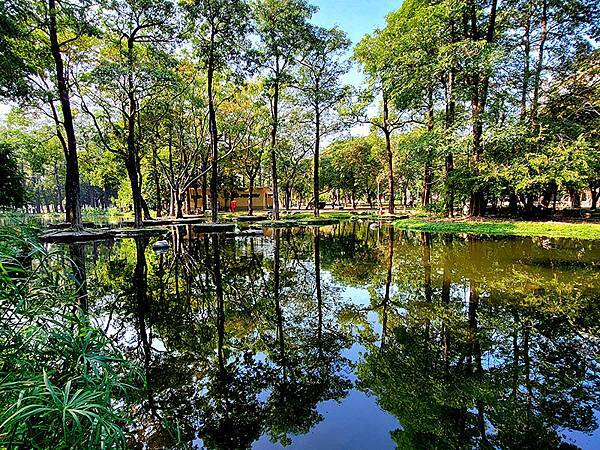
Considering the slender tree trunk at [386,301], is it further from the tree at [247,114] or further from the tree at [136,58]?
Result: the tree at [247,114]

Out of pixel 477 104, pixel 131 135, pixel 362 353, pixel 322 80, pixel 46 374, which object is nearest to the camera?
pixel 46 374

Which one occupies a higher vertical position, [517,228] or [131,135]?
[131,135]

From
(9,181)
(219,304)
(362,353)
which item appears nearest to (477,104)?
(219,304)

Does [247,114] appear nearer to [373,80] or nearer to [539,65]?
[373,80]

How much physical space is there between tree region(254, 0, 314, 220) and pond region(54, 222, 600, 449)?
61.9 ft

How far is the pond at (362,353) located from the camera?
9.93ft

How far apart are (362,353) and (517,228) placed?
16898mm

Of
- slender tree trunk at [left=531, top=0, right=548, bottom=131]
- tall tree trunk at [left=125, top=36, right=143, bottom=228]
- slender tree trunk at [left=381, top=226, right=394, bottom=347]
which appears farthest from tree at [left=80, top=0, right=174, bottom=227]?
slender tree trunk at [left=531, top=0, right=548, bottom=131]

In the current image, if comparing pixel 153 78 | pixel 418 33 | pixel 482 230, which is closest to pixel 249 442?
pixel 482 230

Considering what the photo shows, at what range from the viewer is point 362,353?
455 centimetres

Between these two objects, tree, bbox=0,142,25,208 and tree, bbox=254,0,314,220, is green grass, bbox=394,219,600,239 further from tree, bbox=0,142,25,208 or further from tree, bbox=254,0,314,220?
tree, bbox=0,142,25,208

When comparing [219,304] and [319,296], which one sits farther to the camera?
[319,296]

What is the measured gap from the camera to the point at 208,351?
4.66 meters

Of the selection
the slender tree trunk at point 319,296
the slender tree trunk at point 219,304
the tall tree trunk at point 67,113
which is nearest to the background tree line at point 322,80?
the tall tree trunk at point 67,113
